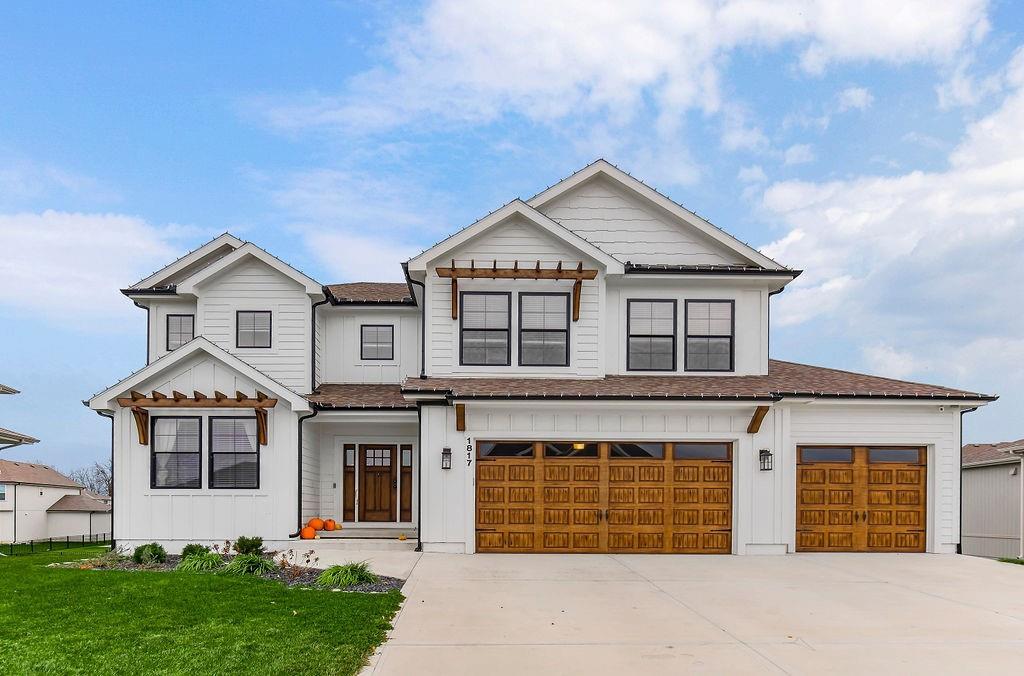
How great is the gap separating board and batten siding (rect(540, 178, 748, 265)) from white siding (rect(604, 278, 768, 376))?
2.53ft

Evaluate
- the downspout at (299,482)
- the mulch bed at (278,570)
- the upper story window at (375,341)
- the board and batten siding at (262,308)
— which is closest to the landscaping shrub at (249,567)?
the mulch bed at (278,570)

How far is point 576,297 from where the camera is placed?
15281 mm

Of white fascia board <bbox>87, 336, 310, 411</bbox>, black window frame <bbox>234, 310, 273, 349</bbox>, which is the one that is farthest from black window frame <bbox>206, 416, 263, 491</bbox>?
black window frame <bbox>234, 310, 273, 349</bbox>

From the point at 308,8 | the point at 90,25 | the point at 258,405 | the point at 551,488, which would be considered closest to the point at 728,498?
the point at 551,488

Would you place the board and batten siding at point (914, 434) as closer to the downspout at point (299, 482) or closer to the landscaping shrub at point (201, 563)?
the downspout at point (299, 482)

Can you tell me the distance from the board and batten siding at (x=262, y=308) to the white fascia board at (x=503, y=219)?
346 cm

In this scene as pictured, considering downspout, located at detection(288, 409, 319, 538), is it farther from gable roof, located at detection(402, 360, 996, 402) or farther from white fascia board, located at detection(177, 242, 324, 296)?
white fascia board, located at detection(177, 242, 324, 296)

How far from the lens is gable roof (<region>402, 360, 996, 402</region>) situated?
46.2 ft

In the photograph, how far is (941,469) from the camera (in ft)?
50.3

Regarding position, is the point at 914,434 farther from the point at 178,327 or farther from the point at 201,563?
the point at 178,327

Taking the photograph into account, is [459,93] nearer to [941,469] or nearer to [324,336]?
[324,336]

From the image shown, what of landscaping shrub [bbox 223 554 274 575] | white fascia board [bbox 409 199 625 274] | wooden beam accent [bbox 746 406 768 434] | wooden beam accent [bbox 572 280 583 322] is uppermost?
white fascia board [bbox 409 199 625 274]

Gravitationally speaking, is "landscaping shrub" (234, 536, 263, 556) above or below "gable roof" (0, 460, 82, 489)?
above

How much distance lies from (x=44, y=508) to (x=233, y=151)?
19.2 metres
